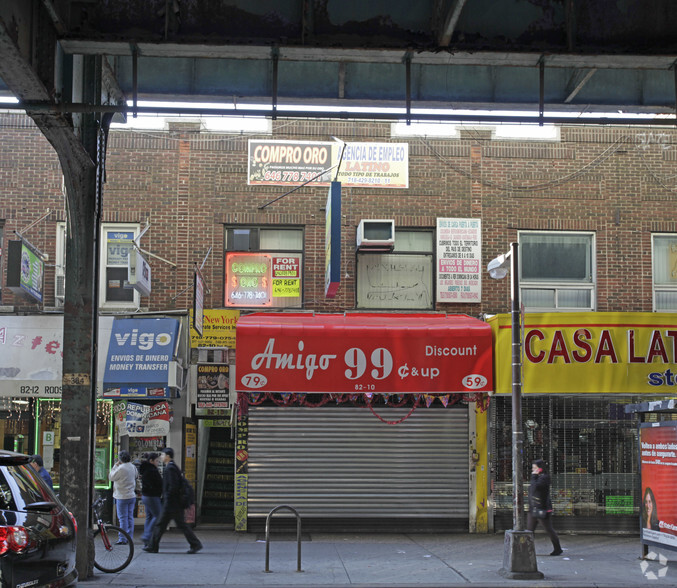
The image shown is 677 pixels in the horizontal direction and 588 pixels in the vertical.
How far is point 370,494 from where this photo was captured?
55.5 ft

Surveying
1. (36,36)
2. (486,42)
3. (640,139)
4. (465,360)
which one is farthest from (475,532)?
(36,36)

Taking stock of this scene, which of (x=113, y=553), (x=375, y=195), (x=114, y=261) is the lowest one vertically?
(x=113, y=553)

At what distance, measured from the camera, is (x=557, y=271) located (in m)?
18.1

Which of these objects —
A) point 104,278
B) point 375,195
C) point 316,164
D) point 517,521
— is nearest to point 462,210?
point 375,195

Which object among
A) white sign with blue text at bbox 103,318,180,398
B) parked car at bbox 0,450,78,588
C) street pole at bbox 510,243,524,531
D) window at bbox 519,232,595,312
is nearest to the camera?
parked car at bbox 0,450,78,588

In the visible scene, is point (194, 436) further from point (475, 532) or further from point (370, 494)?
point (475, 532)

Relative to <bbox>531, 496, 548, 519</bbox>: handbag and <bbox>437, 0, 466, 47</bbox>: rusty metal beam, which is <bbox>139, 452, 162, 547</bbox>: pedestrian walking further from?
<bbox>437, 0, 466, 47</bbox>: rusty metal beam

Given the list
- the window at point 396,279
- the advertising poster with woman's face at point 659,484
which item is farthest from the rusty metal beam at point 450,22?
the window at point 396,279

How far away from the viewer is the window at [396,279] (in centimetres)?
1781

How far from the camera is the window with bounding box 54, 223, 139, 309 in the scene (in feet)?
57.2

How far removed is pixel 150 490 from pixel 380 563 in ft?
12.9

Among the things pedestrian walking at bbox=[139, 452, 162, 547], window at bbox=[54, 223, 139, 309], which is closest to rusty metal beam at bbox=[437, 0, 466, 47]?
pedestrian walking at bbox=[139, 452, 162, 547]

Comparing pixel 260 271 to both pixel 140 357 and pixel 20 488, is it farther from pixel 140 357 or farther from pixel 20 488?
pixel 20 488

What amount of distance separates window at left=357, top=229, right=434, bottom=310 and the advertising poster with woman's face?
221 inches
